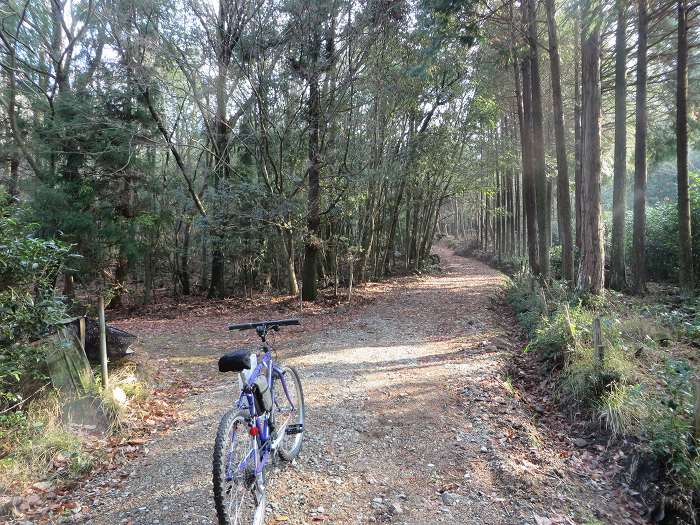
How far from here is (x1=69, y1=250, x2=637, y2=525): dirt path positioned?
323 centimetres

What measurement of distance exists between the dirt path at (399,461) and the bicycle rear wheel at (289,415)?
0.49ft

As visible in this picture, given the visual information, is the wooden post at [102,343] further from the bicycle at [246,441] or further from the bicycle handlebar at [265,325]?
the bicycle at [246,441]

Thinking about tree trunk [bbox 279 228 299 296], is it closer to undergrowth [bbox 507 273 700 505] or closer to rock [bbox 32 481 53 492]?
undergrowth [bbox 507 273 700 505]

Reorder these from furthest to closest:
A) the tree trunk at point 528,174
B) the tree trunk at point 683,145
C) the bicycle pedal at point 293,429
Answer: the tree trunk at point 528,174 → the tree trunk at point 683,145 → the bicycle pedal at point 293,429

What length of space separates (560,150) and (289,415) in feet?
34.3

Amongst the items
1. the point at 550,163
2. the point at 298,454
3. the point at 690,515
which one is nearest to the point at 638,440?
the point at 690,515

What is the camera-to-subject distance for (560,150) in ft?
36.7

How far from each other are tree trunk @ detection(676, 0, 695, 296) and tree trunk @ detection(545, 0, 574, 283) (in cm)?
249

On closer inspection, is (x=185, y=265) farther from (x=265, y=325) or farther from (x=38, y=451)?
(x=265, y=325)

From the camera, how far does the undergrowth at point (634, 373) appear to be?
12.6 ft

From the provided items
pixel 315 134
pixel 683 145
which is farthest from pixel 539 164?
pixel 315 134

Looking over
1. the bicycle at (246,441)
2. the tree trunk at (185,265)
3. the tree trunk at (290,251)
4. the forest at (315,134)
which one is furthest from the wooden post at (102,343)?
the tree trunk at (185,265)

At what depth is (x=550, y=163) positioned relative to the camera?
54.6 ft

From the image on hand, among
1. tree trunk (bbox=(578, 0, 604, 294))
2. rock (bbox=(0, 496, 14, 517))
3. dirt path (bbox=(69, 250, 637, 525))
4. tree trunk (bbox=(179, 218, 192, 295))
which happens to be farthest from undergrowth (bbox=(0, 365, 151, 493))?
tree trunk (bbox=(179, 218, 192, 295))
